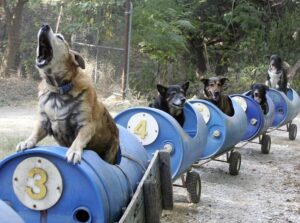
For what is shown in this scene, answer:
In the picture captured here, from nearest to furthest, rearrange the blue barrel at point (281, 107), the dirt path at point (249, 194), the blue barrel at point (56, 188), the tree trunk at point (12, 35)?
1. the blue barrel at point (56, 188)
2. the dirt path at point (249, 194)
3. the blue barrel at point (281, 107)
4. the tree trunk at point (12, 35)

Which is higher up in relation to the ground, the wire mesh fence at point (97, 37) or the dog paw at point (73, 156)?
the wire mesh fence at point (97, 37)

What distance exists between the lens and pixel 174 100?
645cm

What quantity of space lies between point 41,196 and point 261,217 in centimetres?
323

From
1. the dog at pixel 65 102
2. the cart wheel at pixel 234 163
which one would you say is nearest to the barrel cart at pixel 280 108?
the cart wheel at pixel 234 163

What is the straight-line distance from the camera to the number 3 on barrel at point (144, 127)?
18.0ft

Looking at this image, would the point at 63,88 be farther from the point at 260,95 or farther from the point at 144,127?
the point at 260,95

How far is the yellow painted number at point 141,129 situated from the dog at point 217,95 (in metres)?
2.59

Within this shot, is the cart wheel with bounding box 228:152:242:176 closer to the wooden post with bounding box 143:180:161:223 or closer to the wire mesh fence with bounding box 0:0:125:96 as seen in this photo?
the wooden post with bounding box 143:180:161:223

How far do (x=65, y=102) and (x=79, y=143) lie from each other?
45cm

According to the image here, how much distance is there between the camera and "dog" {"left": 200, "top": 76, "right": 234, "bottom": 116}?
7988mm

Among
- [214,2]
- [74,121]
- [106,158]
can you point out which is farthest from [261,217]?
[214,2]

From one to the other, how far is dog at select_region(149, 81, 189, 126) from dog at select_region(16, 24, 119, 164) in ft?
8.38

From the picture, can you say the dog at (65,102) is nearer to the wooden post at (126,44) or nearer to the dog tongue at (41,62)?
the dog tongue at (41,62)

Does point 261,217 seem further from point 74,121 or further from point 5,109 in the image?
point 5,109
